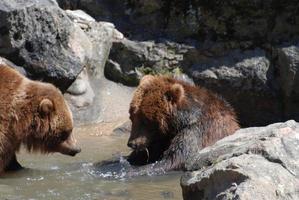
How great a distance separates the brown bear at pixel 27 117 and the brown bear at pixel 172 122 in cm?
77

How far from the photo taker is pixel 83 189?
671cm

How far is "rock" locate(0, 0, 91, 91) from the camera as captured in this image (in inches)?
421

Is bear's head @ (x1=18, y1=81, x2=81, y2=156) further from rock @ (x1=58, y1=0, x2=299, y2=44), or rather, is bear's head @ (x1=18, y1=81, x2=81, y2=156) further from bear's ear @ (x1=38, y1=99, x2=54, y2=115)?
rock @ (x1=58, y1=0, x2=299, y2=44)

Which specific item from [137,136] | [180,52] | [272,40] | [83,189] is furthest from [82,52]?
[83,189]

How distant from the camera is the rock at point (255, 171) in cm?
436

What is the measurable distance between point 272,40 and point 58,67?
3.53 metres

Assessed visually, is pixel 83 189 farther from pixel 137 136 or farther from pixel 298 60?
pixel 298 60

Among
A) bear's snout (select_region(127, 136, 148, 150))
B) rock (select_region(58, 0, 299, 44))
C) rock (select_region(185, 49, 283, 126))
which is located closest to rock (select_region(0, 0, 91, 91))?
rock (select_region(58, 0, 299, 44))

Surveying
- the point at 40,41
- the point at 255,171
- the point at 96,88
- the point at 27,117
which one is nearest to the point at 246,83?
the point at 96,88

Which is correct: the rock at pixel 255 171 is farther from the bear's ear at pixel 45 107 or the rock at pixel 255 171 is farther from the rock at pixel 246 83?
the rock at pixel 246 83

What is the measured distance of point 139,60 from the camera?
1194cm

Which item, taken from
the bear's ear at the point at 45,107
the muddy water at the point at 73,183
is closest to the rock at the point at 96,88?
the muddy water at the point at 73,183

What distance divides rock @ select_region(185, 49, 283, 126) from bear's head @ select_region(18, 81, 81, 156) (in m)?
4.40

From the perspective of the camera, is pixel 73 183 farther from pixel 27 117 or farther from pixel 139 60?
pixel 139 60
